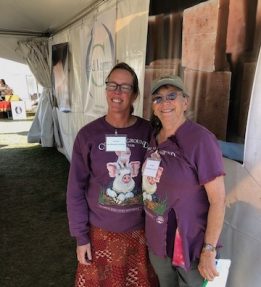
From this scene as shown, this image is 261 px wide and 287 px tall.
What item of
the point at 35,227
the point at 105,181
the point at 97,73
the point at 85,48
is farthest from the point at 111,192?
the point at 85,48

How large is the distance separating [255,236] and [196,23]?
1.00 m

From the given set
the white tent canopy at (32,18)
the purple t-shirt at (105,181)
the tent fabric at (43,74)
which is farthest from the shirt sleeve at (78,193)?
the tent fabric at (43,74)

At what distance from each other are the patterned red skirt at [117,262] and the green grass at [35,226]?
2.40 ft

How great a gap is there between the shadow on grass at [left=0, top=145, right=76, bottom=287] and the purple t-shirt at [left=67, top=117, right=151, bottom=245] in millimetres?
958

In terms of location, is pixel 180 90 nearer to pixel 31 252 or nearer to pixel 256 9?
pixel 256 9

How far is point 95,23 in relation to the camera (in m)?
3.14

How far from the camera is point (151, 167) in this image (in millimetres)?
1206

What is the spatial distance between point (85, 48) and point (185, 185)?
9.12 ft

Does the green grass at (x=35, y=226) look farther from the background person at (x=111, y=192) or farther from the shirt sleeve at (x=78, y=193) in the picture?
the shirt sleeve at (x=78, y=193)

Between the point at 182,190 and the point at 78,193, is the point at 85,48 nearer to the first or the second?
the point at 78,193

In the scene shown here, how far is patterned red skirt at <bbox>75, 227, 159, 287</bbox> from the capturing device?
1455 millimetres

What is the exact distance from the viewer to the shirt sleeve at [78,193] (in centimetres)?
139

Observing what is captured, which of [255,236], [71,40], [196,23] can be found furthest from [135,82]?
[71,40]

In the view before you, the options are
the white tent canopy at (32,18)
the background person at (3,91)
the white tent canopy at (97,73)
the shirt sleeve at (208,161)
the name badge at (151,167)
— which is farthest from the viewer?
the background person at (3,91)
